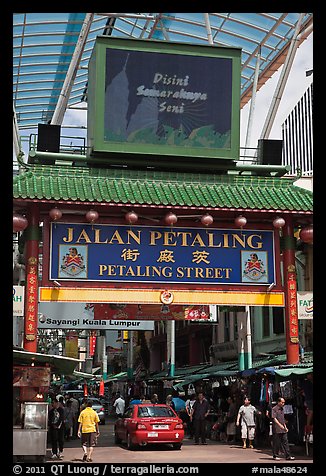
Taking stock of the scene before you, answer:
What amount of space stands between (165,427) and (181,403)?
39.1 feet

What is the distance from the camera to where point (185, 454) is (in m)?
20.9

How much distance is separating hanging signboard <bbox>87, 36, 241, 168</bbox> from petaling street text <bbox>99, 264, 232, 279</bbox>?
313 cm

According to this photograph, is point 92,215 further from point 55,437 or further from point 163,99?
point 55,437

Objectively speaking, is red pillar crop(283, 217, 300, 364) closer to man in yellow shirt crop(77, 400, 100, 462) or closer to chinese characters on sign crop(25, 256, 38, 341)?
man in yellow shirt crop(77, 400, 100, 462)

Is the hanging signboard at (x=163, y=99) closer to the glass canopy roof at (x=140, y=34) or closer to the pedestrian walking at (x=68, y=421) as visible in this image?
the glass canopy roof at (x=140, y=34)

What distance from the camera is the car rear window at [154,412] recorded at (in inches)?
896

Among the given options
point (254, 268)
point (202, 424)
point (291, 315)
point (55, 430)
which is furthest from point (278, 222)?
point (55, 430)

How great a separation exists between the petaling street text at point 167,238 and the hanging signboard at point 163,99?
7.21ft

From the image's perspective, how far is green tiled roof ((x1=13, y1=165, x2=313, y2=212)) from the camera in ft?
65.3

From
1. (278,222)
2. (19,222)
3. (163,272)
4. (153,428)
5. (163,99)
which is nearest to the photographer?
(19,222)

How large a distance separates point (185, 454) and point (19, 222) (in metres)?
7.86

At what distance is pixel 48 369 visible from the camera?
18516 millimetres

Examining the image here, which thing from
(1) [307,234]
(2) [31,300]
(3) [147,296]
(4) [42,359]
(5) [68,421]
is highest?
(1) [307,234]
